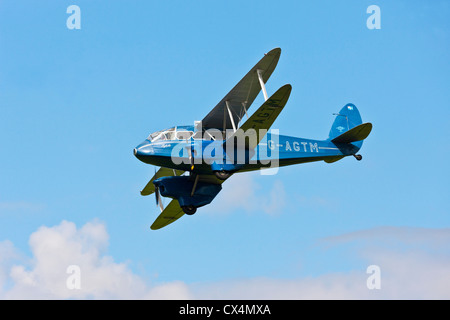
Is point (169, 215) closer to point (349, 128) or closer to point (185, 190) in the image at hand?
point (185, 190)

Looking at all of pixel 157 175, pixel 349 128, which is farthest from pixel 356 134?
pixel 157 175

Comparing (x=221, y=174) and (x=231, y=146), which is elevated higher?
(x=231, y=146)

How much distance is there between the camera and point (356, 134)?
29891mm

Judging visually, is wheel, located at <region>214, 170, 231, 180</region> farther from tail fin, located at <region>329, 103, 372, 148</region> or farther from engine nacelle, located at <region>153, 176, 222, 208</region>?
tail fin, located at <region>329, 103, 372, 148</region>

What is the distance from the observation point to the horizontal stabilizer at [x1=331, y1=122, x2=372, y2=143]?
29236mm

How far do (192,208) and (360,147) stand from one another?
28.1 ft

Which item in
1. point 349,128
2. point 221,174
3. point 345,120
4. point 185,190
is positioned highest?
point 345,120

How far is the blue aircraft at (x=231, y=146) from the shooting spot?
87.2 ft

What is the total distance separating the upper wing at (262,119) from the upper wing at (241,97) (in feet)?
6.40

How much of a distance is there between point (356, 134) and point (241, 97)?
5692 mm

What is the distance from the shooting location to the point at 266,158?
2823cm

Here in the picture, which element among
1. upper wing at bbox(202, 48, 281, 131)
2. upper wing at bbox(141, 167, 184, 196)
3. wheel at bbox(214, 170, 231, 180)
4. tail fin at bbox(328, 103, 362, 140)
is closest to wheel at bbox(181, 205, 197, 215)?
wheel at bbox(214, 170, 231, 180)

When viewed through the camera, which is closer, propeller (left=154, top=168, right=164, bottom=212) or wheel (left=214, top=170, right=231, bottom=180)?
wheel (left=214, top=170, right=231, bottom=180)

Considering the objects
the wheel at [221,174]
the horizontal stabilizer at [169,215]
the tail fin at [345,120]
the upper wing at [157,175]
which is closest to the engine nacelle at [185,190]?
the wheel at [221,174]
